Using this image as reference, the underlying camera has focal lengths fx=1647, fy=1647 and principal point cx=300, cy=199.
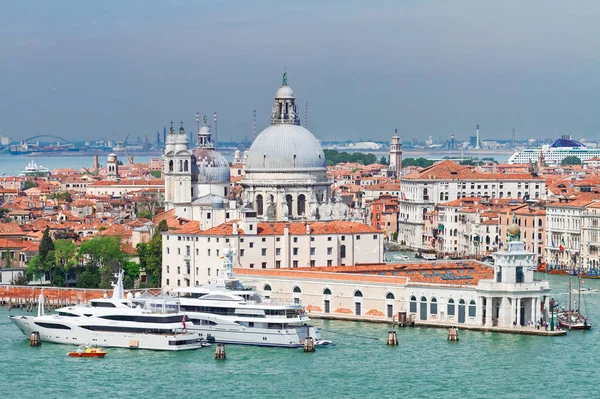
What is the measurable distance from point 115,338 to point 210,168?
16398 mm

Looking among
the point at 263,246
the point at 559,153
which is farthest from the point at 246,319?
the point at 559,153

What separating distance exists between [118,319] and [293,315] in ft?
9.36

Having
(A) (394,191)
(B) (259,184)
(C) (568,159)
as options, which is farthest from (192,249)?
(C) (568,159)

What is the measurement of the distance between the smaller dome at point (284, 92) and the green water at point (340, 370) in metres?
13.4

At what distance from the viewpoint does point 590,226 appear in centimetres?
4262

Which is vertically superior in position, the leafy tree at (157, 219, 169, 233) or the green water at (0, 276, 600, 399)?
the leafy tree at (157, 219, 169, 233)

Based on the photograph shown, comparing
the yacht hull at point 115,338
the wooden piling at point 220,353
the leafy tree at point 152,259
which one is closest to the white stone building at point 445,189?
the leafy tree at point 152,259

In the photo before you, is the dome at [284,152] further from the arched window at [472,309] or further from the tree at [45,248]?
the arched window at [472,309]

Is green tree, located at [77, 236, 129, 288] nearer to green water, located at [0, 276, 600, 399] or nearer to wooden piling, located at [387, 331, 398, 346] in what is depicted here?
green water, located at [0, 276, 600, 399]

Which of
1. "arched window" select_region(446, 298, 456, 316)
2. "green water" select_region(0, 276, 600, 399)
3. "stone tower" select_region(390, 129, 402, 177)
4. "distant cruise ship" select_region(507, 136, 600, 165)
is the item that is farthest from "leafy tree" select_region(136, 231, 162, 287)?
"distant cruise ship" select_region(507, 136, 600, 165)

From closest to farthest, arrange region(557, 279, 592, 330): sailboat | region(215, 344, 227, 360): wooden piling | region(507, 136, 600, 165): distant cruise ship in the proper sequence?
region(215, 344, 227, 360): wooden piling
region(557, 279, 592, 330): sailboat
region(507, 136, 600, 165): distant cruise ship

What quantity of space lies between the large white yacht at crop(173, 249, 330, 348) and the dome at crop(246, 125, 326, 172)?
11764 millimetres

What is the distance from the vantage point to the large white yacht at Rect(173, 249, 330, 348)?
87.8 ft

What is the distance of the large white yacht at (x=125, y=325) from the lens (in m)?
26.6
